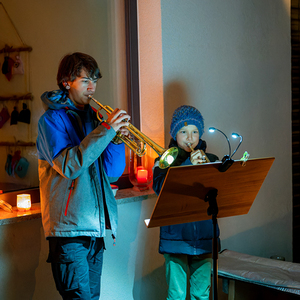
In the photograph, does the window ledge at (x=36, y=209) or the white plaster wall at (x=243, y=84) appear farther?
the white plaster wall at (x=243, y=84)

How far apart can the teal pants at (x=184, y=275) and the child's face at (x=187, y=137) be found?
604 mm

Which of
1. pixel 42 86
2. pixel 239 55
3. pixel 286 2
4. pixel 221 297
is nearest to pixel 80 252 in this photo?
pixel 42 86

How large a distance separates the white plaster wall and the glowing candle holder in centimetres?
98

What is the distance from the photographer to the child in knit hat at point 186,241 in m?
1.88

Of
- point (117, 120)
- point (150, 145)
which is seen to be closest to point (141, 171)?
point (150, 145)

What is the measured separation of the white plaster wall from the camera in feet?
7.95

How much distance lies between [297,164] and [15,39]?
2656mm

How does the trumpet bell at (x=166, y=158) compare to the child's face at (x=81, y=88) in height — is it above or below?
below

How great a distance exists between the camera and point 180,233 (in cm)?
189

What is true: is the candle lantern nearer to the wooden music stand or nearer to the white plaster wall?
the white plaster wall

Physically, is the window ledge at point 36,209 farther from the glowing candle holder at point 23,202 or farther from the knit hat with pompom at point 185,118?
the knit hat with pompom at point 185,118

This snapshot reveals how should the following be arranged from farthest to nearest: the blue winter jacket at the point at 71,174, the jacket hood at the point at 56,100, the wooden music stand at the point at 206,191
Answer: the jacket hood at the point at 56,100
the blue winter jacket at the point at 71,174
the wooden music stand at the point at 206,191

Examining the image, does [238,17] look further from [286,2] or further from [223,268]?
[223,268]

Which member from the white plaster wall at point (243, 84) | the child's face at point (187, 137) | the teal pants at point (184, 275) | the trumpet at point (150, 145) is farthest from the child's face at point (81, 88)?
the teal pants at point (184, 275)
